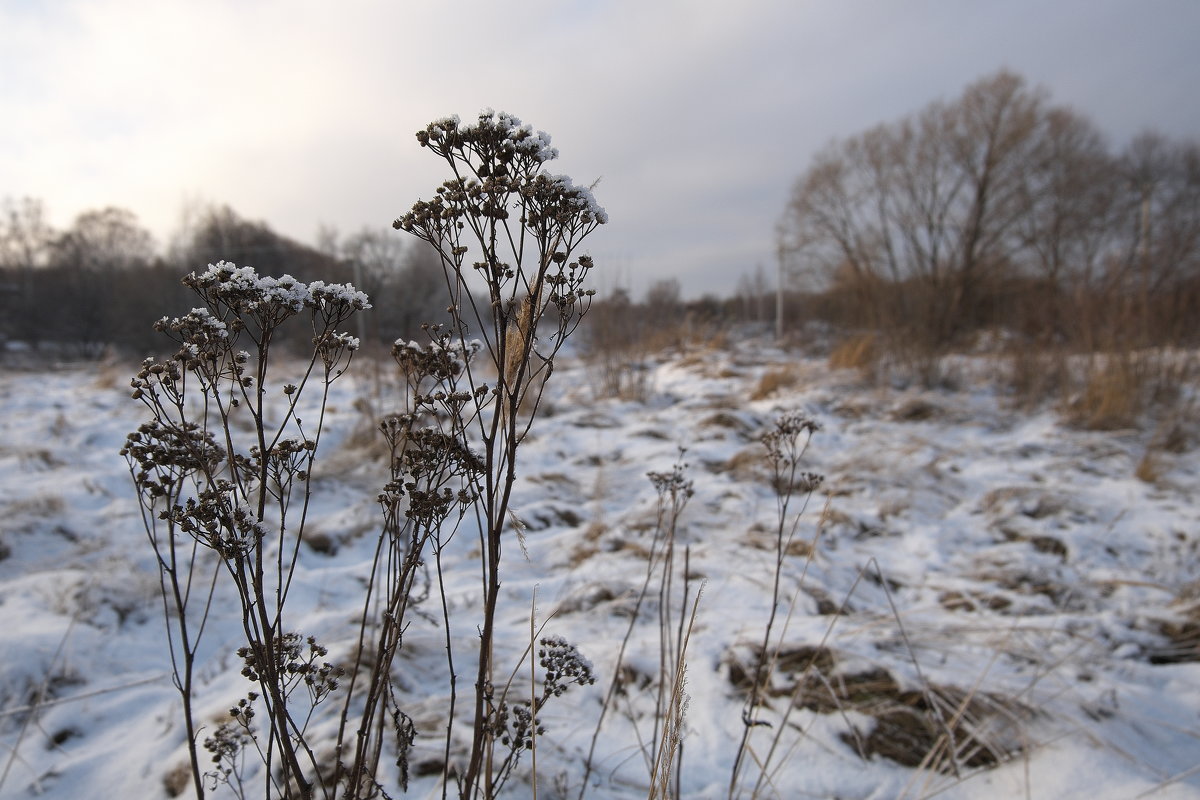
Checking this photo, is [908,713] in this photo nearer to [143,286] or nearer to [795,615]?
[795,615]

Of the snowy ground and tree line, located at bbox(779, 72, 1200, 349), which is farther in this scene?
tree line, located at bbox(779, 72, 1200, 349)

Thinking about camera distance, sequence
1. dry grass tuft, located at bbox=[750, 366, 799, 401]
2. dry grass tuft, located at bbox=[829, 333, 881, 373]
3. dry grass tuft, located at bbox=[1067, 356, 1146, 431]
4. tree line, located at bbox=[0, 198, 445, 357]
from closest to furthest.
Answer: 1. dry grass tuft, located at bbox=[1067, 356, 1146, 431]
2. dry grass tuft, located at bbox=[750, 366, 799, 401]
3. dry grass tuft, located at bbox=[829, 333, 881, 373]
4. tree line, located at bbox=[0, 198, 445, 357]

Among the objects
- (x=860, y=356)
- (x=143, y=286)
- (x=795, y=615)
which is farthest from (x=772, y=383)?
(x=143, y=286)

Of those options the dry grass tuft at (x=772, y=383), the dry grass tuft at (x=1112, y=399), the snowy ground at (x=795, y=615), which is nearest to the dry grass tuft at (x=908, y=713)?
the snowy ground at (x=795, y=615)

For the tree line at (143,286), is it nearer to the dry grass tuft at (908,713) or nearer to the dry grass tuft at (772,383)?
the dry grass tuft at (772,383)

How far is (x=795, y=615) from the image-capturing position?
280 cm

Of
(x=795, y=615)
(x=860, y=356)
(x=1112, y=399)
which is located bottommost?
(x=795, y=615)

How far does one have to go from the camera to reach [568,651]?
117 centimetres

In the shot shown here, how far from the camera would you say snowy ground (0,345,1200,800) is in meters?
1.86

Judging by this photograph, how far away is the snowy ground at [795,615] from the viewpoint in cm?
186

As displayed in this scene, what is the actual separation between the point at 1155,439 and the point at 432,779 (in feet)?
20.5

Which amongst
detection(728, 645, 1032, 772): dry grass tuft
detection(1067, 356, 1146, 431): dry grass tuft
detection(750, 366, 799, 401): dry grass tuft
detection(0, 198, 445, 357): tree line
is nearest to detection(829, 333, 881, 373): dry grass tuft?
detection(750, 366, 799, 401): dry grass tuft

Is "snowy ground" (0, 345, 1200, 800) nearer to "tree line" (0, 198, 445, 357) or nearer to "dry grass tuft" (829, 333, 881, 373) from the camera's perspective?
"dry grass tuft" (829, 333, 881, 373)

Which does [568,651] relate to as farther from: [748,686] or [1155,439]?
[1155,439]
